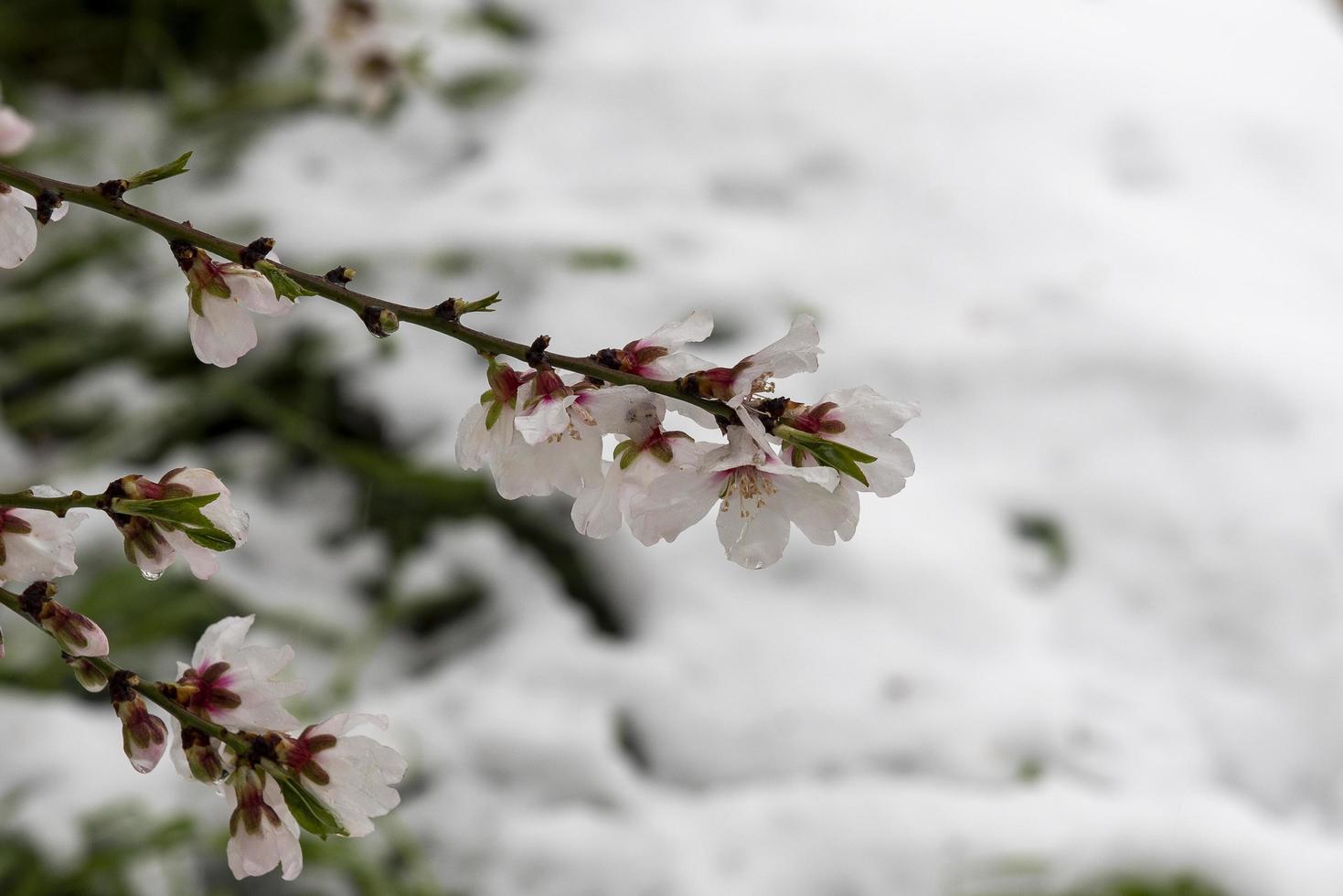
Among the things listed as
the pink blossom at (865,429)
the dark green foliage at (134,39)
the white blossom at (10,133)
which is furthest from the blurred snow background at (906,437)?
the pink blossom at (865,429)

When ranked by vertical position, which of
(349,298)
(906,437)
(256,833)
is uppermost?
(349,298)

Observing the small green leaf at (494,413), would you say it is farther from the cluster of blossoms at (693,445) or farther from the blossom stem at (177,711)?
the blossom stem at (177,711)

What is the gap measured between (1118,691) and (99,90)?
1.70 m

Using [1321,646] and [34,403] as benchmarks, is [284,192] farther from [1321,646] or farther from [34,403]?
[1321,646]

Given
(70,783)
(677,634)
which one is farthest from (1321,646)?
(70,783)

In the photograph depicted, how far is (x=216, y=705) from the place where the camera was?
54 cm

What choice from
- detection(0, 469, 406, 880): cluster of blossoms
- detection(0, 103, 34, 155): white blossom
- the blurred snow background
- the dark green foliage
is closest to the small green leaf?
detection(0, 469, 406, 880): cluster of blossoms

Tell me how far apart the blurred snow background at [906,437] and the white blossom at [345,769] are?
627 mm

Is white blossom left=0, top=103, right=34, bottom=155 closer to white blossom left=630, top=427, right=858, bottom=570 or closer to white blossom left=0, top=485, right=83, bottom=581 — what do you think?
white blossom left=0, top=485, right=83, bottom=581

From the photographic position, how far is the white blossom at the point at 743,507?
52 centimetres

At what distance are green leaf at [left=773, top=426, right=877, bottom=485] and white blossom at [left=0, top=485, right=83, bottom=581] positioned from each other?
303mm

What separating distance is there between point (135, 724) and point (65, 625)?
51 millimetres

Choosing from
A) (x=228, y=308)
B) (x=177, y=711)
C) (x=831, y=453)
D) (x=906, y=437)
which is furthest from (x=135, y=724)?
(x=906, y=437)

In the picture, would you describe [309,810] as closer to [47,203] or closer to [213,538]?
[213,538]
